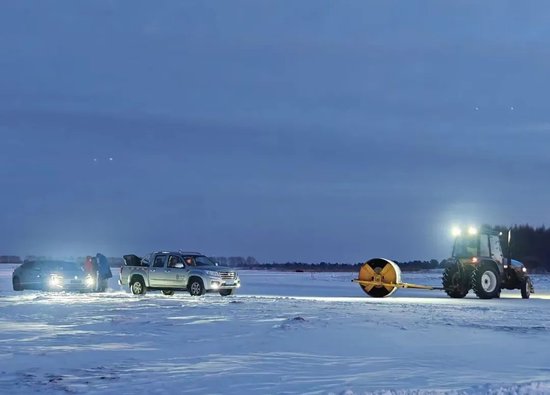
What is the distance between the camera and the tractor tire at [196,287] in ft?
106

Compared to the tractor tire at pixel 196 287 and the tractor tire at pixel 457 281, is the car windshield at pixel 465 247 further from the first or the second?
the tractor tire at pixel 196 287

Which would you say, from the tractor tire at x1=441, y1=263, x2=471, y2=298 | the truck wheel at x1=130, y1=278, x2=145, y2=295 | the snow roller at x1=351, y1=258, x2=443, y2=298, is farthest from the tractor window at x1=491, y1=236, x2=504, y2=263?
the truck wheel at x1=130, y1=278, x2=145, y2=295

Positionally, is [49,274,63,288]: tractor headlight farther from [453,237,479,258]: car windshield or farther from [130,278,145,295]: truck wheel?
[453,237,479,258]: car windshield

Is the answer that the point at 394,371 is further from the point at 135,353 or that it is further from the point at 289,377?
the point at 135,353

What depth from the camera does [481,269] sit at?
1243 inches

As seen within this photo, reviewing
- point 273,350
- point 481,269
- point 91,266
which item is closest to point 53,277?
Result: point 91,266

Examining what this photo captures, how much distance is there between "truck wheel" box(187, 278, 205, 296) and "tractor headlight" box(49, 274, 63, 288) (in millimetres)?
6430

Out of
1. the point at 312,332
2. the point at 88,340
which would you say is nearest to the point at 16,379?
the point at 88,340

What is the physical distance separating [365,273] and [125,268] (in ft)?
32.6

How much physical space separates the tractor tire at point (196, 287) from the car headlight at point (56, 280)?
6430 mm

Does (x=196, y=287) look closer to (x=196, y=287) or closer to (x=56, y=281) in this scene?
(x=196, y=287)

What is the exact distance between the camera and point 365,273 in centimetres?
3438

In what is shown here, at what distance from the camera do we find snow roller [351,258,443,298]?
110 ft

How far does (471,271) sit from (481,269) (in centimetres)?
41
